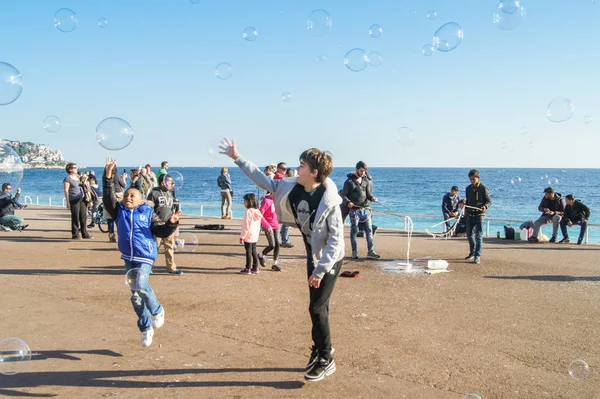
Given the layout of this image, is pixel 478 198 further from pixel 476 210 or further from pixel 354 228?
pixel 354 228

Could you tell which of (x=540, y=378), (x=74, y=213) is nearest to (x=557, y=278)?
(x=540, y=378)

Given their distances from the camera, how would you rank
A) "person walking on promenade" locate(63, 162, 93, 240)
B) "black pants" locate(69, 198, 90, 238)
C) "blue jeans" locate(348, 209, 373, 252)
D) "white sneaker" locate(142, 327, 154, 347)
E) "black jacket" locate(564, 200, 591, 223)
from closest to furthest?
"white sneaker" locate(142, 327, 154, 347) < "blue jeans" locate(348, 209, 373, 252) < "person walking on promenade" locate(63, 162, 93, 240) < "black pants" locate(69, 198, 90, 238) < "black jacket" locate(564, 200, 591, 223)

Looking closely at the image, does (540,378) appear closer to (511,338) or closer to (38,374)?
(511,338)

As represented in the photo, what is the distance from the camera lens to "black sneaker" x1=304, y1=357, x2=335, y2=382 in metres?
4.17

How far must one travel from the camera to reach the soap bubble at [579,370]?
170 inches

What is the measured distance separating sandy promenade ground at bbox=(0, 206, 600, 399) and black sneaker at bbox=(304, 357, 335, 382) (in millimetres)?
58

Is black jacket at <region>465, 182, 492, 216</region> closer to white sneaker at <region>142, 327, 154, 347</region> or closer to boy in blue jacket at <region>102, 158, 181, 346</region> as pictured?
boy in blue jacket at <region>102, 158, 181, 346</region>

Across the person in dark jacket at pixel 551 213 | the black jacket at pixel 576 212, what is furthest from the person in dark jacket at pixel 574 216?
the person in dark jacket at pixel 551 213

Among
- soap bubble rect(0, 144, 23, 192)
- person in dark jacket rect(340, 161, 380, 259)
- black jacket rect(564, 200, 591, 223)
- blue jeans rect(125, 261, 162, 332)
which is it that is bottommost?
blue jeans rect(125, 261, 162, 332)

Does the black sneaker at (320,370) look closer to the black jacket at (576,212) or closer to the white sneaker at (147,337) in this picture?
the white sneaker at (147,337)

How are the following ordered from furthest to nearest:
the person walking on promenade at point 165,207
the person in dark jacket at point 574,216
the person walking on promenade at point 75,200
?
1. the person in dark jacket at point 574,216
2. the person walking on promenade at point 75,200
3. the person walking on promenade at point 165,207

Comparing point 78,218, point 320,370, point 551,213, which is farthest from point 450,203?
point 320,370

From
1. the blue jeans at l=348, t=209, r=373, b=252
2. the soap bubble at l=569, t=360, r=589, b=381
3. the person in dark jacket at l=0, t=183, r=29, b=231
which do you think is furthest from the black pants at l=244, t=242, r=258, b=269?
the person in dark jacket at l=0, t=183, r=29, b=231

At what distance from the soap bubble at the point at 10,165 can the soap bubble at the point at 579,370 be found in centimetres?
755
